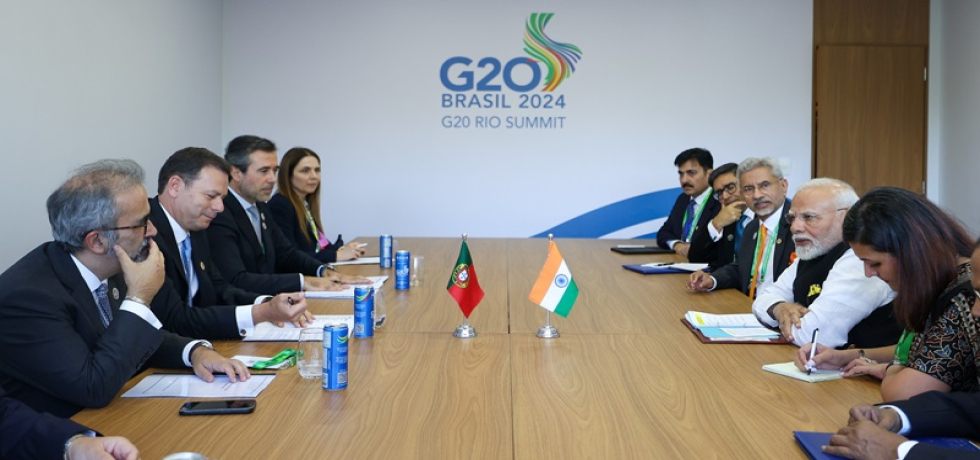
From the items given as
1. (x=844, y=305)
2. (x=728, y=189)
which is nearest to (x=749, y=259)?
(x=728, y=189)

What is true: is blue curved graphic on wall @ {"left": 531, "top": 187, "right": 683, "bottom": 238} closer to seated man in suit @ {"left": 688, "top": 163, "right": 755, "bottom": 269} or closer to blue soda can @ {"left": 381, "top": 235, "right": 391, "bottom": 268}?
seated man in suit @ {"left": 688, "top": 163, "right": 755, "bottom": 269}

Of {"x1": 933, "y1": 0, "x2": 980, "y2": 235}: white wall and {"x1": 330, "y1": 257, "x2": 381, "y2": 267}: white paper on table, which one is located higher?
{"x1": 933, "y1": 0, "x2": 980, "y2": 235}: white wall

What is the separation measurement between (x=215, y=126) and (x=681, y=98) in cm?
445

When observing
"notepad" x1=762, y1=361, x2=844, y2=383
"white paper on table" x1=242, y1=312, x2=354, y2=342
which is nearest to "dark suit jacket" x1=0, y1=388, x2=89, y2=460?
"white paper on table" x1=242, y1=312, x2=354, y2=342

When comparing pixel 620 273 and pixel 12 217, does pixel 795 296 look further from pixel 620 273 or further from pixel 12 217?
pixel 12 217

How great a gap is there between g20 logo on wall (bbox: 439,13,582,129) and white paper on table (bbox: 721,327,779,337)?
17.4ft

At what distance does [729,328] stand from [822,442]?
1.21 metres

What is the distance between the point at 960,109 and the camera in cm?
773

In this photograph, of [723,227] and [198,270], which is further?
[723,227]

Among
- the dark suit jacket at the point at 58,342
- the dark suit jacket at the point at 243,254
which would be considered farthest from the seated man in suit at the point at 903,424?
the dark suit jacket at the point at 243,254


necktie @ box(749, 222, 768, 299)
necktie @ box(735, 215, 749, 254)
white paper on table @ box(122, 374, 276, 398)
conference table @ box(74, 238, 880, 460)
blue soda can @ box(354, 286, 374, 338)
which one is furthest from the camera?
necktie @ box(735, 215, 749, 254)

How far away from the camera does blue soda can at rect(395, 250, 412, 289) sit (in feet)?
12.9

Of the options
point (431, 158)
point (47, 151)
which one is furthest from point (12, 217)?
point (431, 158)

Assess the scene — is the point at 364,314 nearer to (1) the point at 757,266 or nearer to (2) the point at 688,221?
(1) the point at 757,266
